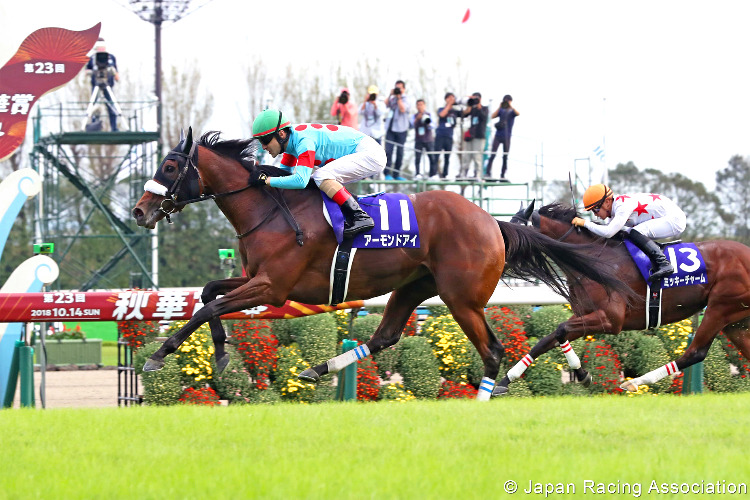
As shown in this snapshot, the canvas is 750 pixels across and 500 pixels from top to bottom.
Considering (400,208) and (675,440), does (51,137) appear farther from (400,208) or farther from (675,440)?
(675,440)

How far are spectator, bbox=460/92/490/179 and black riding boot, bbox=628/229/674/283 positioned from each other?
8144mm

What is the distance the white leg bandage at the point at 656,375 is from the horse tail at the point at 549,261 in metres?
0.72

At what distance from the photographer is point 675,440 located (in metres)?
4.59

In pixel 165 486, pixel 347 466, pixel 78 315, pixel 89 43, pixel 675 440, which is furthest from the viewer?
pixel 89 43

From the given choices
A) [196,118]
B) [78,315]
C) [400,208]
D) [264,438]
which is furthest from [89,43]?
[196,118]

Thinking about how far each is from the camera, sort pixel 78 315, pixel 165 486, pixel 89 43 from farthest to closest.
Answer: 1. pixel 89 43
2. pixel 78 315
3. pixel 165 486

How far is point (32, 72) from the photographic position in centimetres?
1254

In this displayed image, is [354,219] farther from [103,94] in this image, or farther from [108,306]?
[103,94]

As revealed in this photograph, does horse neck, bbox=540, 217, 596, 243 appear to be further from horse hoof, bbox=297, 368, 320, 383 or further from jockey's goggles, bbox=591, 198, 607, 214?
horse hoof, bbox=297, 368, 320, 383

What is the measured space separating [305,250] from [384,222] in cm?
59

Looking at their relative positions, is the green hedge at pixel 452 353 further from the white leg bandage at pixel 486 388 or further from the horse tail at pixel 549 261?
the white leg bandage at pixel 486 388

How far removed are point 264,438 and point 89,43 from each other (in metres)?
11.3

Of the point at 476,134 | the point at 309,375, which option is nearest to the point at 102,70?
the point at 476,134

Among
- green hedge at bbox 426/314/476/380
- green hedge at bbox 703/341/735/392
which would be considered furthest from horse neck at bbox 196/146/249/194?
green hedge at bbox 703/341/735/392
